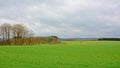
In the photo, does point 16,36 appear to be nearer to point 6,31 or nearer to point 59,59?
point 6,31

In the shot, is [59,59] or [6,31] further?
[6,31]

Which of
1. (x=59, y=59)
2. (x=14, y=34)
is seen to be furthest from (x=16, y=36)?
(x=59, y=59)

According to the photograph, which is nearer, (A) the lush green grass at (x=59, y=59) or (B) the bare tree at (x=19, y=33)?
(A) the lush green grass at (x=59, y=59)

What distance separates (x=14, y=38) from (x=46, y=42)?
407 inches

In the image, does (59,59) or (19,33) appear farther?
(19,33)

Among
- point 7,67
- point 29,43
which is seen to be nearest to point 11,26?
point 29,43

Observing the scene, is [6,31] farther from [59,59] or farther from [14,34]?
[59,59]

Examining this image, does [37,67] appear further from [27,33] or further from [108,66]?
[27,33]

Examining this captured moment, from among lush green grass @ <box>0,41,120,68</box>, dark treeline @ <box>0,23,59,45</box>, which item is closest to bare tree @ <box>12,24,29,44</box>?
dark treeline @ <box>0,23,59,45</box>

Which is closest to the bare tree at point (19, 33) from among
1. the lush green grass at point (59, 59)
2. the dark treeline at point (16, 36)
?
the dark treeline at point (16, 36)

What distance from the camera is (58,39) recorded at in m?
78.8

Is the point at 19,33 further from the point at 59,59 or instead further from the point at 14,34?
the point at 59,59

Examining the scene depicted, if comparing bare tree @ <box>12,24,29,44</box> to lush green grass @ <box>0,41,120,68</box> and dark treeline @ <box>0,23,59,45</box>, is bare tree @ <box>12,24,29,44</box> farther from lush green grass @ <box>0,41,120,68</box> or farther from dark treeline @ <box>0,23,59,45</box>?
lush green grass @ <box>0,41,120,68</box>

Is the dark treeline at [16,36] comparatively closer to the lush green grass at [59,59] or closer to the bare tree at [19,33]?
the bare tree at [19,33]
